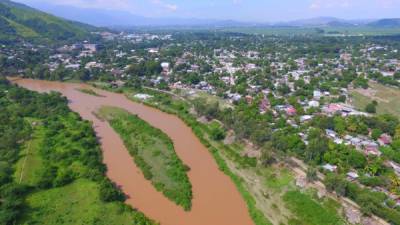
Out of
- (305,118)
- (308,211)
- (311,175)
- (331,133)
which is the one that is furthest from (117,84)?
(308,211)

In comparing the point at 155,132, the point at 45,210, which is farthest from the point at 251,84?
the point at 45,210

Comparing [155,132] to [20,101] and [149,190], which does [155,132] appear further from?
[20,101]

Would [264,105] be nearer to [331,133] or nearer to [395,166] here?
[331,133]

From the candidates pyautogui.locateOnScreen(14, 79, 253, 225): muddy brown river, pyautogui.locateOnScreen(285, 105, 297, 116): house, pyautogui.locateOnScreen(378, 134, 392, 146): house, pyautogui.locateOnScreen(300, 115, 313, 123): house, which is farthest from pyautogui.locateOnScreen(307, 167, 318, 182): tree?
pyautogui.locateOnScreen(285, 105, 297, 116): house

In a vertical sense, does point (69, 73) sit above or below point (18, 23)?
below

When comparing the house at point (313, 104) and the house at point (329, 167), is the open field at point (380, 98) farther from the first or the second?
the house at point (329, 167)
